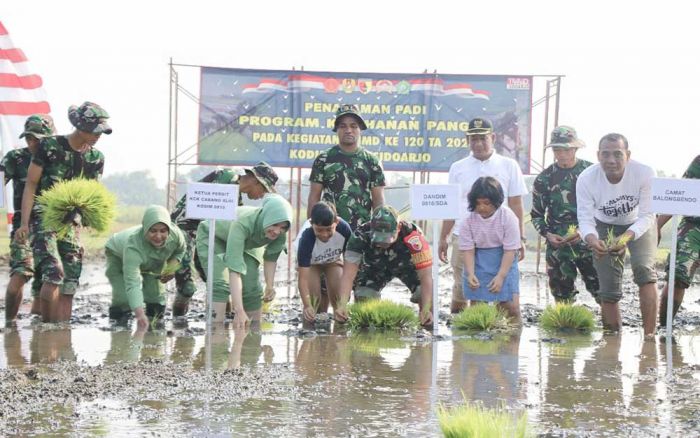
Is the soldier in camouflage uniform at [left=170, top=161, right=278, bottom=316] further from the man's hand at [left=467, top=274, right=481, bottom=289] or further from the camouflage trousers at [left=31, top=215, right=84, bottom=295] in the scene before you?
Result: the man's hand at [left=467, top=274, right=481, bottom=289]

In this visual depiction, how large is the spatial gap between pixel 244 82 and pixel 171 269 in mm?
7137

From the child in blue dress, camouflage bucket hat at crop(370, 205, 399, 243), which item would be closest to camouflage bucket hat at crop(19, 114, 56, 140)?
camouflage bucket hat at crop(370, 205, 399, 243)

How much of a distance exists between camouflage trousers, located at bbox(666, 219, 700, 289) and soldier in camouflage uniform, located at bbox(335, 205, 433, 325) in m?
2.35

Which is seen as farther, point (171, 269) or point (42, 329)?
point (171, 269)

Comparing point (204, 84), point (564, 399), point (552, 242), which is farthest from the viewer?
point (204, 84)

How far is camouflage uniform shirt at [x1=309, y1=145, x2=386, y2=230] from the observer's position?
10.6 m

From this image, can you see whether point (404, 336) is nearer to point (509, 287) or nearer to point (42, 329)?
point (509, 287)

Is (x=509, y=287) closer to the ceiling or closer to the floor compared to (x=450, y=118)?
closer to the floor

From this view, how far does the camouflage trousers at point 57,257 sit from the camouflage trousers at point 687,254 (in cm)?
563

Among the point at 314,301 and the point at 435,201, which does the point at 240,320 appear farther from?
the point at 435,201

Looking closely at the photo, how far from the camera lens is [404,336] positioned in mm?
9383

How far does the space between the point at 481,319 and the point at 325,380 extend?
303 cm

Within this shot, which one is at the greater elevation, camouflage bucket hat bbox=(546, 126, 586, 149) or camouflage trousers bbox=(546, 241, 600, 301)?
camouflage bucket hat bbox=(546, 126, 586, 149)

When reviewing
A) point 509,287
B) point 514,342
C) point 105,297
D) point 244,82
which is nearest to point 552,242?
point 509,287
